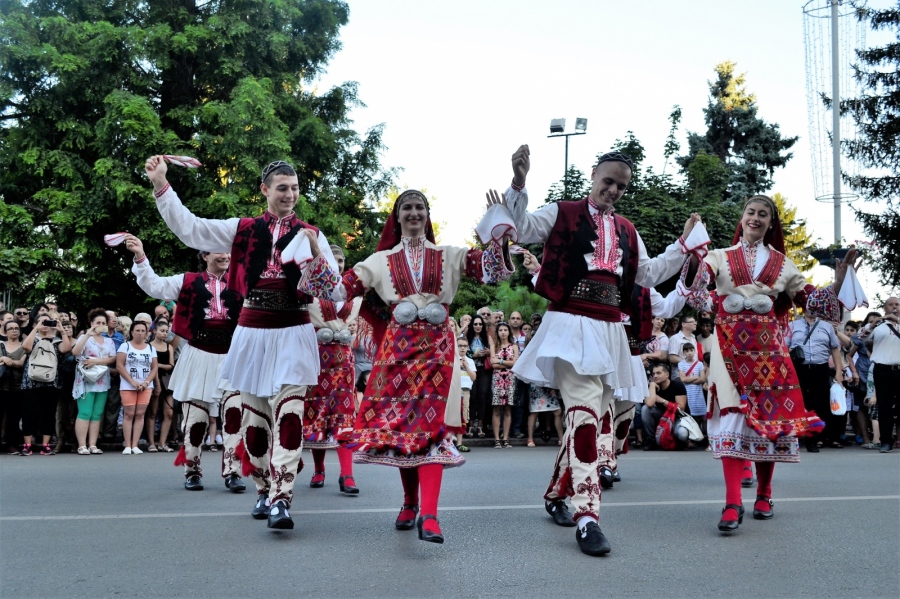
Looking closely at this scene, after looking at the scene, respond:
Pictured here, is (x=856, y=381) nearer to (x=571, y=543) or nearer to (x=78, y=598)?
(x=571, y=543)

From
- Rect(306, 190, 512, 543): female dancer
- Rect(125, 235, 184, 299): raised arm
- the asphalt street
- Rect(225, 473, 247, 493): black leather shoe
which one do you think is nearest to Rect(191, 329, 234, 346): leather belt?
Rect(125, 235, 184, 299): raised arm

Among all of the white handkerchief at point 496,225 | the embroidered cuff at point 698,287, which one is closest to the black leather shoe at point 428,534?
the white handkerchief at point 496,225

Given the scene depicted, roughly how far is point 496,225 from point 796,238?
5450cm

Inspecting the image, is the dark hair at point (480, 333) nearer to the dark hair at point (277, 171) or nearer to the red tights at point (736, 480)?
the red tights at point (736, 480)

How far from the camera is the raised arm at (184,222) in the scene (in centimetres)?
646

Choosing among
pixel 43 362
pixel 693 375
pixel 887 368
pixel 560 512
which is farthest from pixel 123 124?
pixel 560 512

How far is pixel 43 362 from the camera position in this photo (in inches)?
504

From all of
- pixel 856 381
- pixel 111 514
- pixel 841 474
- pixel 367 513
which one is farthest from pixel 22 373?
pixel 856 381

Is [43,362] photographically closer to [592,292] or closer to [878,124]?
[592,292]

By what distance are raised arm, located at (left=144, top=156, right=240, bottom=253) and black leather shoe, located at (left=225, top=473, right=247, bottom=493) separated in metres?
2.61

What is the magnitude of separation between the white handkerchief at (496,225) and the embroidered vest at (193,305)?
336 cm

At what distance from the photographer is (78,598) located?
452 centimetres

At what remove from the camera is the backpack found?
41.7ft

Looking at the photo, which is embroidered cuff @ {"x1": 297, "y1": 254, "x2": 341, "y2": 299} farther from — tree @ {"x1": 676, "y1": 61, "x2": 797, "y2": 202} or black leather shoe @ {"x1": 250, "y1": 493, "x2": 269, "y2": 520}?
tree @ {"x1": 676, "y1": 61, "x2": 797, "y2": 202}
